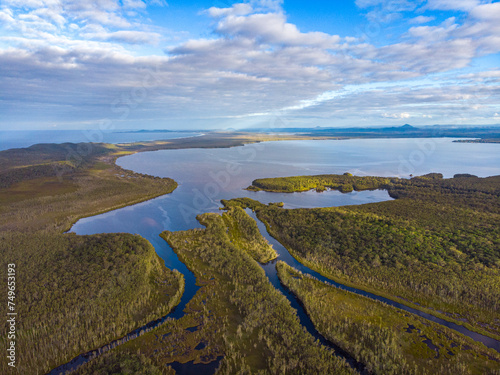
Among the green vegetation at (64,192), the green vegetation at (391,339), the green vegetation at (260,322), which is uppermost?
the green vegetation at (64,192)

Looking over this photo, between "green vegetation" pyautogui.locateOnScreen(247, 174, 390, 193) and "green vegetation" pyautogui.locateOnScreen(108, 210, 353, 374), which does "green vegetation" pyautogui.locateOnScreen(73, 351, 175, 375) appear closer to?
"green vegetation" pyautogui.locateOnScreen(108, 210, 353, 374)

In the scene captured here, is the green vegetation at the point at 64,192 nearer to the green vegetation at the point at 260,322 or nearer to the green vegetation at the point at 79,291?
the green vegetation at the point at 79,291

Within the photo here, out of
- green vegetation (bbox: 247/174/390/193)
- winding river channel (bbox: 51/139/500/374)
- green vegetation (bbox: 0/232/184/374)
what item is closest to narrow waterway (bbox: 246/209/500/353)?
winding river channel (bbox: 51/139/500/374)

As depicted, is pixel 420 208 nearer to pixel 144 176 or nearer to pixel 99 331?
pixel 99 331

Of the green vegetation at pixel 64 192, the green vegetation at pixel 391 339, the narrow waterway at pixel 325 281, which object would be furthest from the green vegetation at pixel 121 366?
the green vegetation at pixel 64 192

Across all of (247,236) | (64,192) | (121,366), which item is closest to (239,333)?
(121,366)

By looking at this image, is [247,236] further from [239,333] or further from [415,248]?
[415,248]
